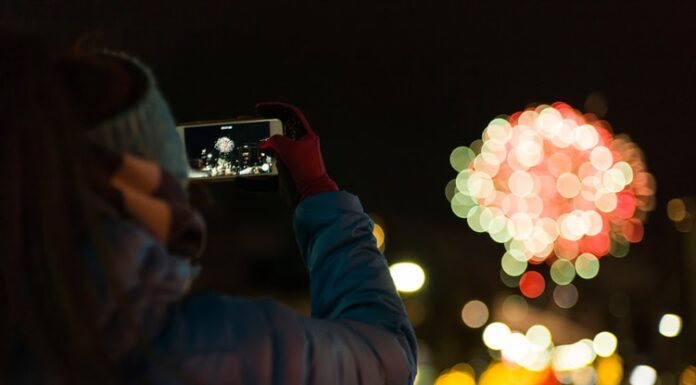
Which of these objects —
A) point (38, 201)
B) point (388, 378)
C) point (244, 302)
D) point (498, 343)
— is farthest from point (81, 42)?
point (498, 343)

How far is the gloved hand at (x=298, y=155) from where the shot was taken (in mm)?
2258

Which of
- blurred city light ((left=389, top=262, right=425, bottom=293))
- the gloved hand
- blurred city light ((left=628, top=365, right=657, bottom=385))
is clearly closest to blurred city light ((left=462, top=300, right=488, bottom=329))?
blurred city light ((left=389, top=262, right=425, bottom=293))

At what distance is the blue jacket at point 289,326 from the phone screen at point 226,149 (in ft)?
2.12

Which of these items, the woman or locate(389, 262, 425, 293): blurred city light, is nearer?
the woman

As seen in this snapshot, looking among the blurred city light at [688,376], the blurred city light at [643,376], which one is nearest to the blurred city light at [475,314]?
the blurred city light at [643,376]

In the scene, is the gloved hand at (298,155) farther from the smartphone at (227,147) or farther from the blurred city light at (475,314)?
the blurred city light at (475,314)

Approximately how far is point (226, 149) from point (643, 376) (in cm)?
3208

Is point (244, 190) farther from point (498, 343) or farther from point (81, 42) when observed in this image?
point (498, 343)

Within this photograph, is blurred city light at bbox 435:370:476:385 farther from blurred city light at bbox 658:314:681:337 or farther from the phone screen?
the phone screen

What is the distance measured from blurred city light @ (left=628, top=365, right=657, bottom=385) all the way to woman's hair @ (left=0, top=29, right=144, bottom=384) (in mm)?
31315

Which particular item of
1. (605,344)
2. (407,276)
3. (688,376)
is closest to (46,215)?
(688,376)

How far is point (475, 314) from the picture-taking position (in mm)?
72688

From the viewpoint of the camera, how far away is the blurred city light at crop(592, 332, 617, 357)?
62.4m

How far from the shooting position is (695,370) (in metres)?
21.0
